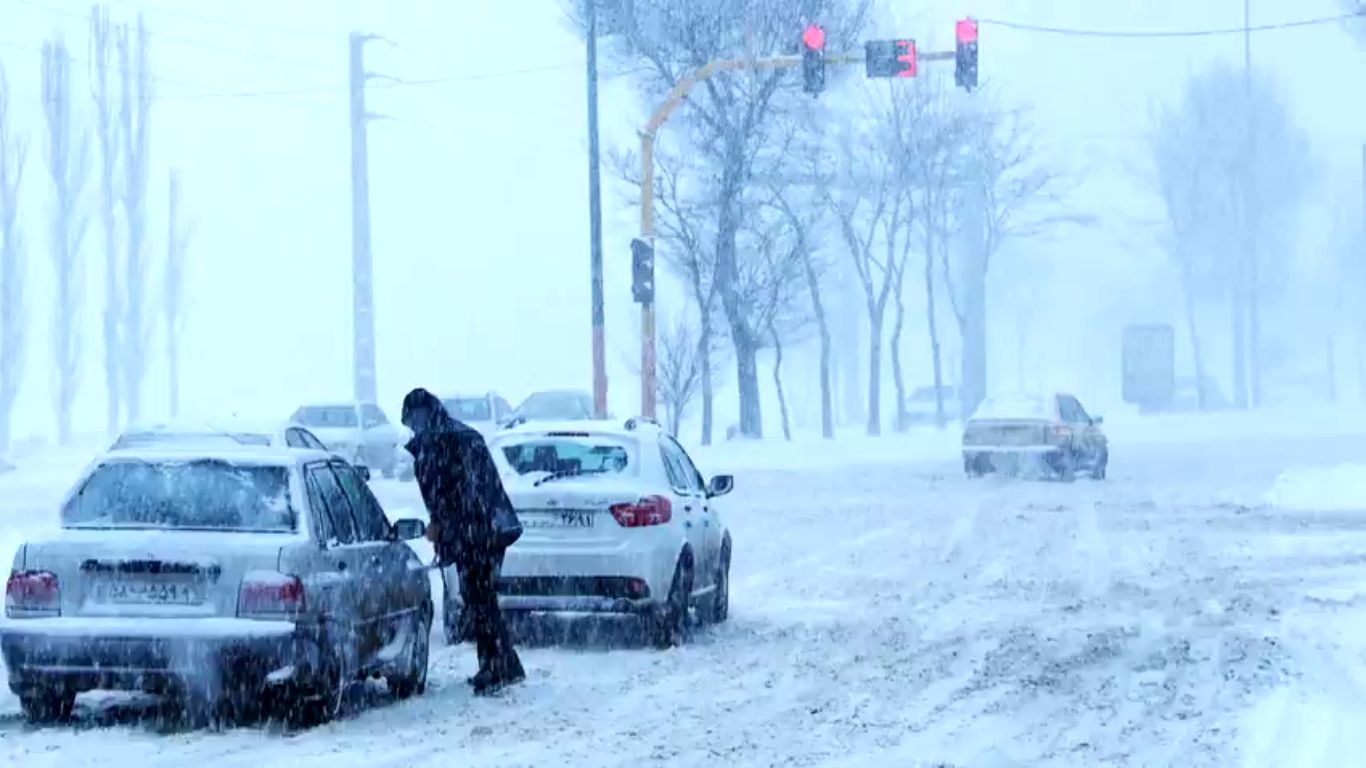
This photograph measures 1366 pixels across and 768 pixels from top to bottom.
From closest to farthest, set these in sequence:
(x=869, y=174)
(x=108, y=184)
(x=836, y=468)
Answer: (x=836, y=468)
(x=869, y=174)
(x=108, y=184)

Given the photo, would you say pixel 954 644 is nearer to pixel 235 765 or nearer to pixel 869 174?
pixel 235 765

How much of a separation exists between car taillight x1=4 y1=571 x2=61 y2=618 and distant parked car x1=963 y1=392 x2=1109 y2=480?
2692cm

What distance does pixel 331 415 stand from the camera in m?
39.8

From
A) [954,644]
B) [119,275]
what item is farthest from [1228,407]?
[954,644]

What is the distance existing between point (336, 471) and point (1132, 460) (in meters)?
35.4

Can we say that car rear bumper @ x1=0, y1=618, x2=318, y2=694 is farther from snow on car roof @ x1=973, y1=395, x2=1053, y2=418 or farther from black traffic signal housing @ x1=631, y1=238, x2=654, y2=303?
snow on car roof @ x1=973, y1=395, x2=1053, y2=418

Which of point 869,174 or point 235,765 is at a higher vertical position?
point 869,174

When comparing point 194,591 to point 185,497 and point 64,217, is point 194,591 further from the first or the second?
point 64,217

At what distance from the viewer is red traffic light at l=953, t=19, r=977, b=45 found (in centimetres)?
2503

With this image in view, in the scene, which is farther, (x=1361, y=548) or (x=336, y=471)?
(x=1361, y=548)

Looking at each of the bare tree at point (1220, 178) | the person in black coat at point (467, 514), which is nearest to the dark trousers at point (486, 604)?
the person in black coat at point (467, 514)

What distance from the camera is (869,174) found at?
59.9 meters

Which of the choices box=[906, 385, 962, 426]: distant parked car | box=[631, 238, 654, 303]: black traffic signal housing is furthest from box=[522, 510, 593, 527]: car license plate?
box=[906, 385, 962, 426]: distant parked car

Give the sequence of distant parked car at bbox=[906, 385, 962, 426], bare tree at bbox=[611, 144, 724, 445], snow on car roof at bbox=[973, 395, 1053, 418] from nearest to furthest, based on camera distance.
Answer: snow on car roof at bbox=[973, 395, 1053, 418] < bare tree at bbox=[611, 144, 724, 445] < distant parked car at bbox=[906, 385, 962, 426]
